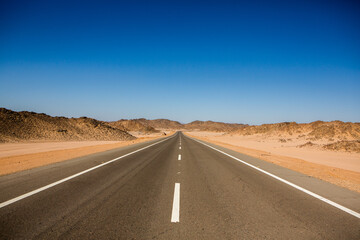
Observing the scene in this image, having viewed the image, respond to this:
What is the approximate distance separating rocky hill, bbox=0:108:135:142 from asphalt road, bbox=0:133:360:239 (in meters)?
30.2

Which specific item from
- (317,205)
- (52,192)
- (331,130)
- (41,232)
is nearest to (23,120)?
(52,192)

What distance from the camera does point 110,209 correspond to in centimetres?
409

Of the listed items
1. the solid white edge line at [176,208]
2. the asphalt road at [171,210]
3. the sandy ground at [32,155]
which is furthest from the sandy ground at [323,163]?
the sandy ground at [32,155]

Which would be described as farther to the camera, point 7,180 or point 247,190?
point 7,180

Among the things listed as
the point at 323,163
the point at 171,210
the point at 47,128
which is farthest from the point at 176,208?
the point at 47,128

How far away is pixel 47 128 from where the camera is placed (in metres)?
36.3

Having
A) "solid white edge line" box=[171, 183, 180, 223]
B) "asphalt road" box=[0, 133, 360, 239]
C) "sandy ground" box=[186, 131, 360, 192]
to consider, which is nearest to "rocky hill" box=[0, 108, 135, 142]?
"asphalt road" box=[0, 133, 360, 239]

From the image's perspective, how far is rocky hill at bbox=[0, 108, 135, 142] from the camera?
3058 cm

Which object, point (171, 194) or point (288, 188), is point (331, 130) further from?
point (171, 194)

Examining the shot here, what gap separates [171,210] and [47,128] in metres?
40.6

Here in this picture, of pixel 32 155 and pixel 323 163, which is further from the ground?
pixel 32 155

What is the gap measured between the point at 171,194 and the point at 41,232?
2.89 metres

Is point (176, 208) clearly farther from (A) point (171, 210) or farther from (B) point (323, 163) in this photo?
(B) point (323, 163)

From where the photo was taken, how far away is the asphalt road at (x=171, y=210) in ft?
10.5
